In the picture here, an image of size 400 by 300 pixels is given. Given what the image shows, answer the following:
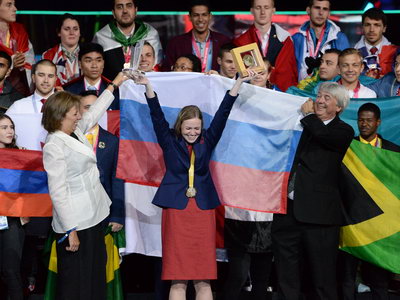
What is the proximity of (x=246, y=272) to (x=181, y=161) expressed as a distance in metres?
1.16

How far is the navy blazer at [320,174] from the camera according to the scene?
6.74 meters

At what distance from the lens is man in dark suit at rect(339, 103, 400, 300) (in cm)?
720

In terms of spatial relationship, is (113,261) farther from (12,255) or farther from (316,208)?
(316,208)

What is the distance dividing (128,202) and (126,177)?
1.07 feet

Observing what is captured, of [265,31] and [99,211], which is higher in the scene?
[265,31]

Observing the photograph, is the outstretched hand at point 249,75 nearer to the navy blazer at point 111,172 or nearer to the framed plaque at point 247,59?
the framed plaque at point 247,59

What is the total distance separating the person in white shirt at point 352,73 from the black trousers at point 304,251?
1.50 m

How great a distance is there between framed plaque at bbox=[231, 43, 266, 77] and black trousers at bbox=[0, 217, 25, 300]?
2216 millimetres

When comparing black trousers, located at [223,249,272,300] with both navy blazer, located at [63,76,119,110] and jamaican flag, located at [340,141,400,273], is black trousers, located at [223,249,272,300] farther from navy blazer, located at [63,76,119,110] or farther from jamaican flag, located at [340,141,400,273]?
navy blazer, located at [63,76,119,110]

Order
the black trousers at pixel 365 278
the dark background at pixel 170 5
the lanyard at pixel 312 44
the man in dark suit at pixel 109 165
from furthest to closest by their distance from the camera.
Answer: the dark background at pixel 170 5
the lanyard at pixel 312 44
the black trousers at pixel 365 278
the man in dark suit at pixel 109 165

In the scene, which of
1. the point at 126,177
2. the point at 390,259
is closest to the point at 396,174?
the point at 390,259

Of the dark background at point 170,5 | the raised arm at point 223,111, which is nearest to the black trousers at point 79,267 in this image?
the raised arm at point 223,111

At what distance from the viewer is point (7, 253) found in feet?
22.5

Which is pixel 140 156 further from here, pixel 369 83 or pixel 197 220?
pixel 369 83
